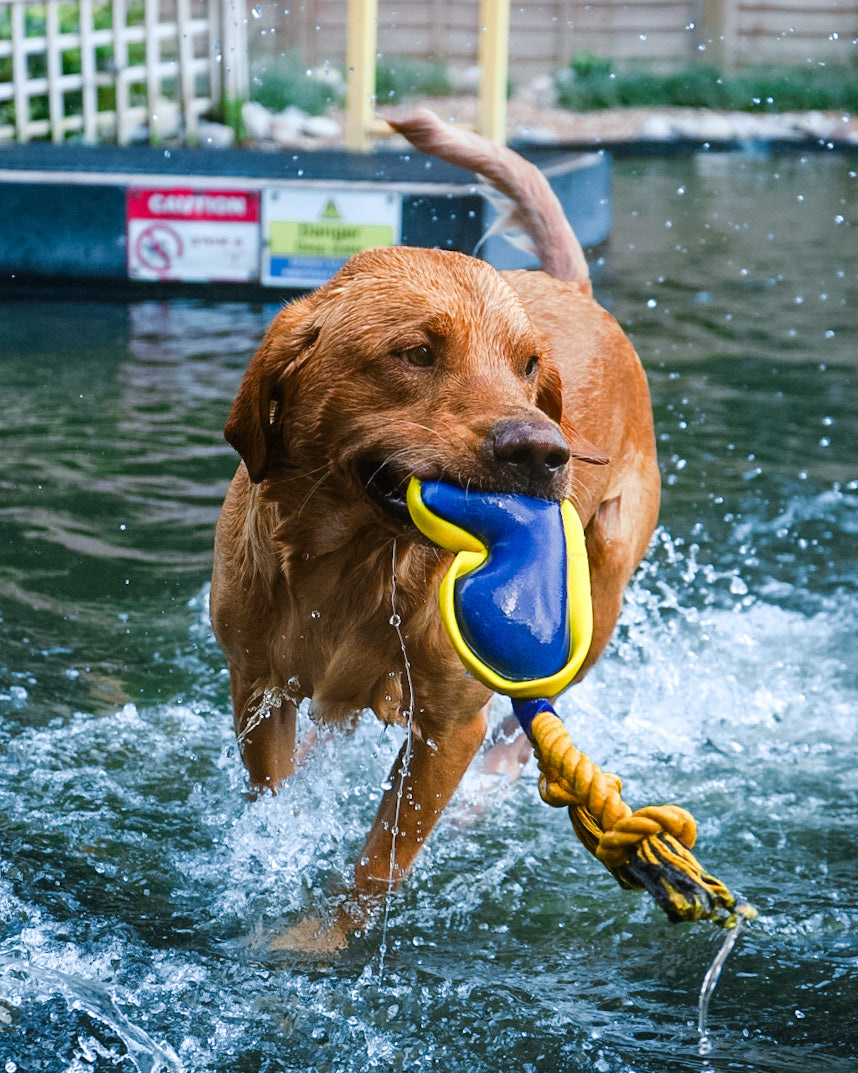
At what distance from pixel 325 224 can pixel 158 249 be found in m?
1.22

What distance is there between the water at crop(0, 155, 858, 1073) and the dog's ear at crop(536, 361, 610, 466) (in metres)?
1.25

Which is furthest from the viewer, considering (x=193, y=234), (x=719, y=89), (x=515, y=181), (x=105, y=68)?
(x=719, y=89)

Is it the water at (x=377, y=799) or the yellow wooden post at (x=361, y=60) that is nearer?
the water at (x=377, y=799)

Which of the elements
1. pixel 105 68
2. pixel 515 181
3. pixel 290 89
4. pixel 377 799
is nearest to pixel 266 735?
pixel 377 799

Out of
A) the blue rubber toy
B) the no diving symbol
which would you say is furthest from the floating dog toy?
the no diving symbol

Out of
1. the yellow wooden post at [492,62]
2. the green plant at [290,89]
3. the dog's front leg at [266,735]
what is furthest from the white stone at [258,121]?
the dog's front leg at [266,735]

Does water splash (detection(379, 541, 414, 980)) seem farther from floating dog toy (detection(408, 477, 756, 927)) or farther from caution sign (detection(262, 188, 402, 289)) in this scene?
caution sign (detection(262, 188, 402, 289))

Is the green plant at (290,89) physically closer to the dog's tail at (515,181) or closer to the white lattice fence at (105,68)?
the white lattice fence at (105,68)

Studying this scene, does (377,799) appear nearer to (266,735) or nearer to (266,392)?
(266,735)

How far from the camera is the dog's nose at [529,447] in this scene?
2.49 meters

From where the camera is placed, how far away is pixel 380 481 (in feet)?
9.33

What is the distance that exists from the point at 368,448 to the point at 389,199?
663 cm

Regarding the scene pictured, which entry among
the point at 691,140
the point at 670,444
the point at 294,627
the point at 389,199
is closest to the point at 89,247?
the point at 389,199

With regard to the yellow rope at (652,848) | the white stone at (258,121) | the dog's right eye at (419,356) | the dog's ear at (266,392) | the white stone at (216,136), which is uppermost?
the dog's right eye at (419,356)
